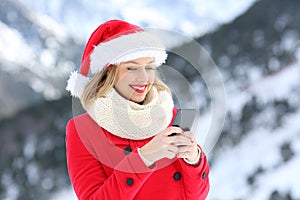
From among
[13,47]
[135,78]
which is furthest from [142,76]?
[13,47]

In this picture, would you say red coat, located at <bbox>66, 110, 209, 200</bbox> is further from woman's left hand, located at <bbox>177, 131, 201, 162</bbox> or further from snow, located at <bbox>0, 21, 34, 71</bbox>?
snow, located at <bbox>0, 21, 34, 71</bbox>

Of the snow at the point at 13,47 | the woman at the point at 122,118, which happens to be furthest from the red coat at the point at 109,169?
the snow at the point at 13,47

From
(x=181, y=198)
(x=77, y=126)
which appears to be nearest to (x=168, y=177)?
(x=181, y=198)

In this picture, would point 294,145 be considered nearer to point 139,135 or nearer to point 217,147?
point 217,147

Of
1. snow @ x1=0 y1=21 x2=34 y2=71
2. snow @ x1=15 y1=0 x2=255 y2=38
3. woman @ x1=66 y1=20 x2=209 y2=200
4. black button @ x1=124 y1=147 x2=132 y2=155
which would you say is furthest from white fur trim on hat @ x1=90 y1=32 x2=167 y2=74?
snow @ x1=0 y1=21 x2=34 y2=71

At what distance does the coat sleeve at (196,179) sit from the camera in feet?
1.75

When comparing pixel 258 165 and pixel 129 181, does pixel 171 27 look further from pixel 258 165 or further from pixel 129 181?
pixel 129 181

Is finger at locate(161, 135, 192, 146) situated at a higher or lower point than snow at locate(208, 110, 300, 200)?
lower

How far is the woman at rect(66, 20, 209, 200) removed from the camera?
1.81ft

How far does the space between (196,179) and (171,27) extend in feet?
4.12

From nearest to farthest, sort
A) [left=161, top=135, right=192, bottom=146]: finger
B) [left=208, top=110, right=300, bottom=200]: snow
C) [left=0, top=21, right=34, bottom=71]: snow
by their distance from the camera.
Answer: [left=161, top=135, right=192, bottom=146]: finger
[left=208, top=110, right=300, bottom=200]: snow
[left=0, top=21, right=34, bottom=71]: snow

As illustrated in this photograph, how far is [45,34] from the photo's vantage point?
182 centimetres

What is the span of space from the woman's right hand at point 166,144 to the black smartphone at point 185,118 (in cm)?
3

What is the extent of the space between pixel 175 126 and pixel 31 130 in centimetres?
144
